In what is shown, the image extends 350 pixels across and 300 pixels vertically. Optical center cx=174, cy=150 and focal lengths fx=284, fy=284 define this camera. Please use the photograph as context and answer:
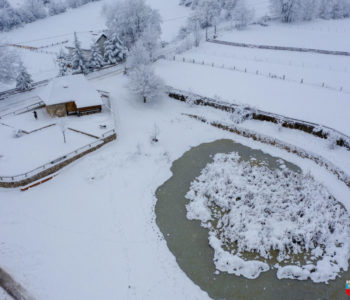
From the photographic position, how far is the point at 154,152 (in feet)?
86.7

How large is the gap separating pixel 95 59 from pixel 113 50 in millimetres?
3986

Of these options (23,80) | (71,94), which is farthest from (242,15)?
(23,80)

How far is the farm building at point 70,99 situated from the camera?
30.5 m

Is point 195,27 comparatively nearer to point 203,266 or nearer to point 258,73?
point 258,73

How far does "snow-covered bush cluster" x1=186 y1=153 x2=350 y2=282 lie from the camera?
54.9 ft

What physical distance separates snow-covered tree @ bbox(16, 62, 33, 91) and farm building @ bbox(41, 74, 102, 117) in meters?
7.93

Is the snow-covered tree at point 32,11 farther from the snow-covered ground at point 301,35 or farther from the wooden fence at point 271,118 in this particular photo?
the wooden fence at point 271,118

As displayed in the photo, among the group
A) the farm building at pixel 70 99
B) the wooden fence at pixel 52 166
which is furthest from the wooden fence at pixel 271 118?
the wooden fence at pixel 52 166

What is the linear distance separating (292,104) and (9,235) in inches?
1140

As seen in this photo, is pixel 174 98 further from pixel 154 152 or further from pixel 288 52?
pixel 288 52

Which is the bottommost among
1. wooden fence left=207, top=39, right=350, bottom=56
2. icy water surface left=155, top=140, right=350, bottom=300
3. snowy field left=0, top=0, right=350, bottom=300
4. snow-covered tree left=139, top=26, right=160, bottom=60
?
icy water surface left=155, top=140, right=350, bottom=300

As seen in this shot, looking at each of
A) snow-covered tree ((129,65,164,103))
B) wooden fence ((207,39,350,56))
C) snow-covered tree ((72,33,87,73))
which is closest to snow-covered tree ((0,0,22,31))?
snow-covered tree ((72,33,87,73))

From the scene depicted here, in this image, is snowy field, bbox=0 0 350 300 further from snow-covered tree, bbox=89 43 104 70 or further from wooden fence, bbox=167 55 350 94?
snow-covered tree, bbox=89 43 104 70

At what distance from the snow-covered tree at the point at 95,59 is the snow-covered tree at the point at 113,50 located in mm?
2054
